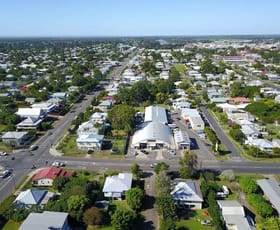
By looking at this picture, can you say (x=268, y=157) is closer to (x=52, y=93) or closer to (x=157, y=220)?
(x=157, y=220)

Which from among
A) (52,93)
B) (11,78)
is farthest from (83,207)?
(11,78)

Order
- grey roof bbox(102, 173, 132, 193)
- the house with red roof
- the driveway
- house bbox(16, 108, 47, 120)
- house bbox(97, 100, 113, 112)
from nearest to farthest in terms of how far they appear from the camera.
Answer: the driveway → grey roof bbox(102, 173, 132, 193) → the house with red roof → house bbox(16, 108, 47, 120) → house bbox(97, 100, 113, 112)

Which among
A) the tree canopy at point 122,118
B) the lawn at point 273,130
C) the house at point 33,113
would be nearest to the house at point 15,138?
the house at point 33,113

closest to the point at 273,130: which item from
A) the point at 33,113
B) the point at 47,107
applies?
the point at 47,107

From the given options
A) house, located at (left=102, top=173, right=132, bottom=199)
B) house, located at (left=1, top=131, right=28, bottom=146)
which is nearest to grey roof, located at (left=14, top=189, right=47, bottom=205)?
house, located at (left=102, top=173, right=132, bottom=199)

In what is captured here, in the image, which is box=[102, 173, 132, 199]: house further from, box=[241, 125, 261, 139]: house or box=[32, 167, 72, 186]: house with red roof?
box=[241, 125, 261, 139]: house

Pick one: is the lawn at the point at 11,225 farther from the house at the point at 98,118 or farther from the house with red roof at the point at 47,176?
the house at the point at 98,118

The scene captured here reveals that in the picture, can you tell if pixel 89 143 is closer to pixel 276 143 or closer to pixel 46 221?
pixel 46 221

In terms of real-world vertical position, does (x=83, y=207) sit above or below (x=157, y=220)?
above
